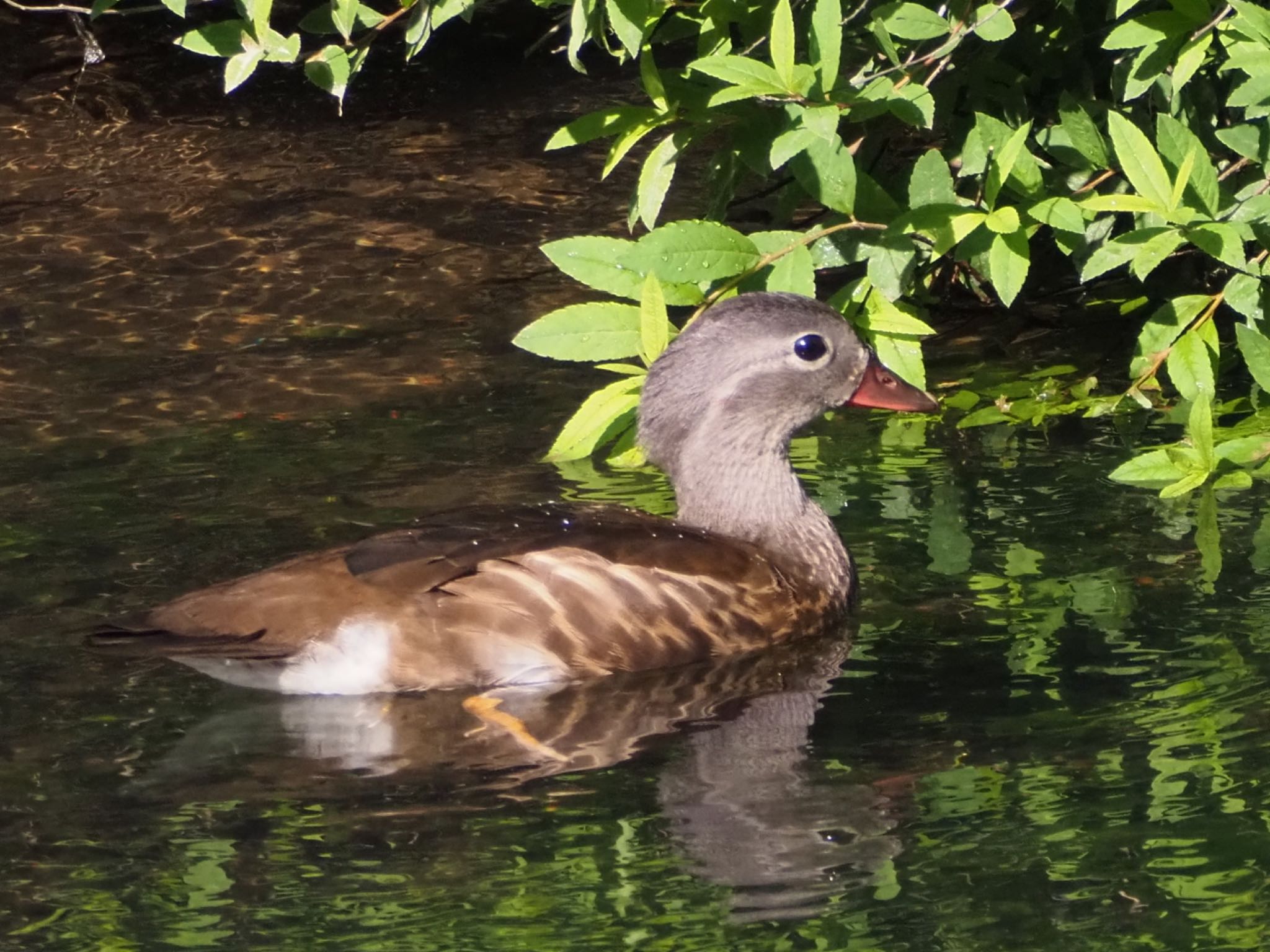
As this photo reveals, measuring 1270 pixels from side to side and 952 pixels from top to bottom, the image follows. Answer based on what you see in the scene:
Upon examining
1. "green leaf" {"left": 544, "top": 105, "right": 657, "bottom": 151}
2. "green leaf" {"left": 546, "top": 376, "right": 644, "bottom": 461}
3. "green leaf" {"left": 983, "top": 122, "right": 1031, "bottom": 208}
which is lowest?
"green leaf" {"left": 546, "top": 376, "right": 644, "bottom": 461}

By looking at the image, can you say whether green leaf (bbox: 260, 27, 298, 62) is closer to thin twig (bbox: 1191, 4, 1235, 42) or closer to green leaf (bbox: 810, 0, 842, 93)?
green leaf (bbox: 810, 0, 842, 93)

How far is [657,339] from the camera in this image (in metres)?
6.29

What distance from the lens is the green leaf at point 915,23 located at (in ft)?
20.0

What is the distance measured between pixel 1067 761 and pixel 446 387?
4.02m

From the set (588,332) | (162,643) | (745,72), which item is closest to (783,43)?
(745,72)

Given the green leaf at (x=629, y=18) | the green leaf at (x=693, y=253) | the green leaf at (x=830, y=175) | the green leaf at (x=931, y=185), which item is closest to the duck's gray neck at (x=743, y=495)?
the green leaf at (x=693, y=253)

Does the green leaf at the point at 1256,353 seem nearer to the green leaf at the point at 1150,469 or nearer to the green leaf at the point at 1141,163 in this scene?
the green leaf at the point at 1150,469

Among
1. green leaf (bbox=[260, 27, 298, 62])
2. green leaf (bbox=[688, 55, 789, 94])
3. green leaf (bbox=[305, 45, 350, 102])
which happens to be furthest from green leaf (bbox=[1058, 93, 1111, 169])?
green leaf (bbox=[260, 27, 298, 62])

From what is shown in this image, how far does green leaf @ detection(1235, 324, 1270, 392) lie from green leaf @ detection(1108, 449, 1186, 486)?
1.48 feet

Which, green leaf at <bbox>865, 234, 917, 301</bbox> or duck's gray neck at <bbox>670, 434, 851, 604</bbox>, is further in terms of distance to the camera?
duck's gray neck at <bbox>670, 434, 851, 604</bbox>

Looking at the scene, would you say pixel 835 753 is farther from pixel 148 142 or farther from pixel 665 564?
pixel 148 142

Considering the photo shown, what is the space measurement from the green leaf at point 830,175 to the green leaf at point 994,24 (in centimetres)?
55

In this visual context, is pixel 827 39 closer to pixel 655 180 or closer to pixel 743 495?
pixel 655 180

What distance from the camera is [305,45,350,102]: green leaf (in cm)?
634
